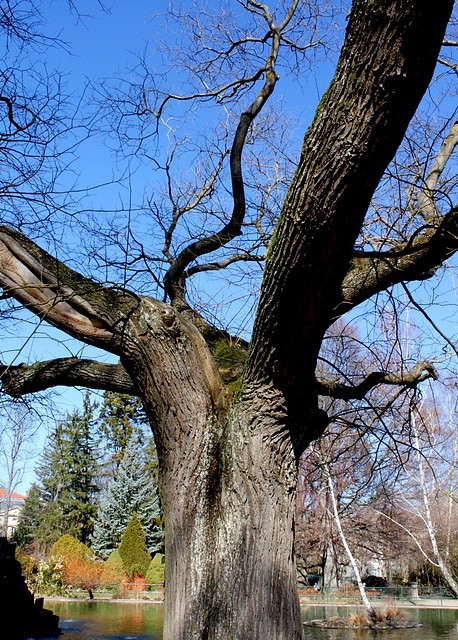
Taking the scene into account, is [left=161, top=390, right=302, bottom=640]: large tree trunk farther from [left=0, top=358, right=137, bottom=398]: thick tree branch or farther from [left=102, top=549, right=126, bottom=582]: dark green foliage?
[left=102, top=549, right=126, bottom=582]: dark green foliage

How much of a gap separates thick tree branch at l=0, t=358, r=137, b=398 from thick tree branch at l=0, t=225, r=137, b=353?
424 mm

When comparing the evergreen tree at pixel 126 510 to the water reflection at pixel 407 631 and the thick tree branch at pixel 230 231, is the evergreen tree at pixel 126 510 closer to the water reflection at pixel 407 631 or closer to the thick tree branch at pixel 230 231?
the water reflection at pixel 407 631

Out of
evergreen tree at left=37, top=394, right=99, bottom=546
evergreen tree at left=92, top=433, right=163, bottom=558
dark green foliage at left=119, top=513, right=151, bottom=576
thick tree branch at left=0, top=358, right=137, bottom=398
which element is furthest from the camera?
evergreen tree at left=37, top=394, right=99, bottom=546

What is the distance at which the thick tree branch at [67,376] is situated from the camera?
3.80 m

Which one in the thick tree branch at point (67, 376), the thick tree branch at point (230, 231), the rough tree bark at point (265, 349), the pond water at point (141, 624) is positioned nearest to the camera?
the rough tree bark at point (265, 349)

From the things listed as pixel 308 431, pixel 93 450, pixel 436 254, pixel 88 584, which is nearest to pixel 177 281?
pixel 308 431

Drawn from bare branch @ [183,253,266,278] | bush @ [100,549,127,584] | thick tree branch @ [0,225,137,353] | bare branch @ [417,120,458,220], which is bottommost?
bush @ [100,549,127,584]

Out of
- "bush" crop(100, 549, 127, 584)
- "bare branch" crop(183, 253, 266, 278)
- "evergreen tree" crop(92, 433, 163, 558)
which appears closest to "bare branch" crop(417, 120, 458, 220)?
"bare branch" crop(183, 253, 266, 278)

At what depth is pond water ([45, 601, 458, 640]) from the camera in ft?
35.4

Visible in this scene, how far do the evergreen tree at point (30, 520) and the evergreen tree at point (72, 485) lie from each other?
474 mm

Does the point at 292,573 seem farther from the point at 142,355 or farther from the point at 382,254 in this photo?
the point at 382,254

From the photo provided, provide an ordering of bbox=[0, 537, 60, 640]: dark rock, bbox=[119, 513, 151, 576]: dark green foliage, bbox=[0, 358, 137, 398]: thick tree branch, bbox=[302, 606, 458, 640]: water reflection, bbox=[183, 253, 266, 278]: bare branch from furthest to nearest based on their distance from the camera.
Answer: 1. bbox=[119, 513, 151, 576]: dark green foliage
2. bbox=[302, 606, 458, 640]: water reflection
3. bbox=[0, 537, 60, 640]: dark rock
4. bbox=[183, 253, 266, 278]: bare branch
5. bbox=[0, 358, 137, 398]: thick tree branch

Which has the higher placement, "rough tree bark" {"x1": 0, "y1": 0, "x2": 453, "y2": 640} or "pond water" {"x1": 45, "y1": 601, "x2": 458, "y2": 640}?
"rough tree bark" {"x1": 0, "y1": 0, "x2": 453, "y2": 640}

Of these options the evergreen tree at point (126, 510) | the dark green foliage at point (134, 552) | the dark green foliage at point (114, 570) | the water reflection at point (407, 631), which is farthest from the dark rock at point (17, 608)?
the evergreen tree at point (126, 510)
